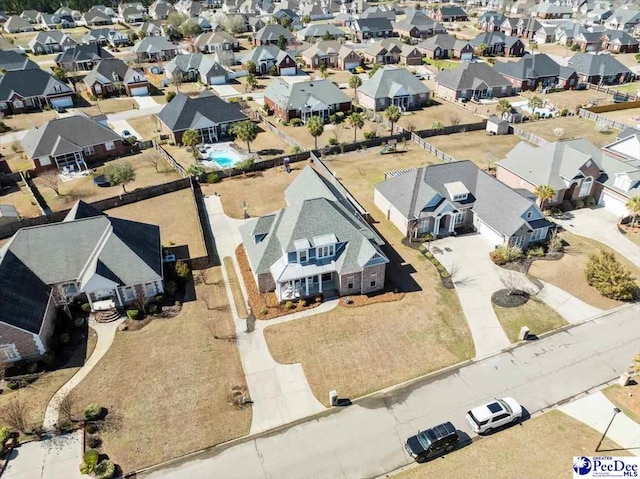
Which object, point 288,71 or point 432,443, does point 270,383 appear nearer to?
point 432,443

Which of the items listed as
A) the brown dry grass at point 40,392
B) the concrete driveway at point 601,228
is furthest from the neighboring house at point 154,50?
the concrete driveway at point 601,228

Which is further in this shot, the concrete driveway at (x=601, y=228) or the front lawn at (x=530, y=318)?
the concrete driveway at (x=601, y=228)

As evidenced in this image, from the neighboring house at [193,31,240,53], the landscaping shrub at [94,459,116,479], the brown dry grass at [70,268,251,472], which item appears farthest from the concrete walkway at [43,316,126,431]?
the neighboring house at [193,31,240,53]

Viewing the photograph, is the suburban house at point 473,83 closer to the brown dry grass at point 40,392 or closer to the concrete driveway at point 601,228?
the concrete driveway at point 601,228

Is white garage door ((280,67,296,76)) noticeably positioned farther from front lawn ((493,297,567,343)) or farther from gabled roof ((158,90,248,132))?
front lawn ((493,297,567,343))

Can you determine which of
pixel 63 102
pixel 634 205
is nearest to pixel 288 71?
pixel 63 102

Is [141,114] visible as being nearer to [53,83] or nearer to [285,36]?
[53,83]
